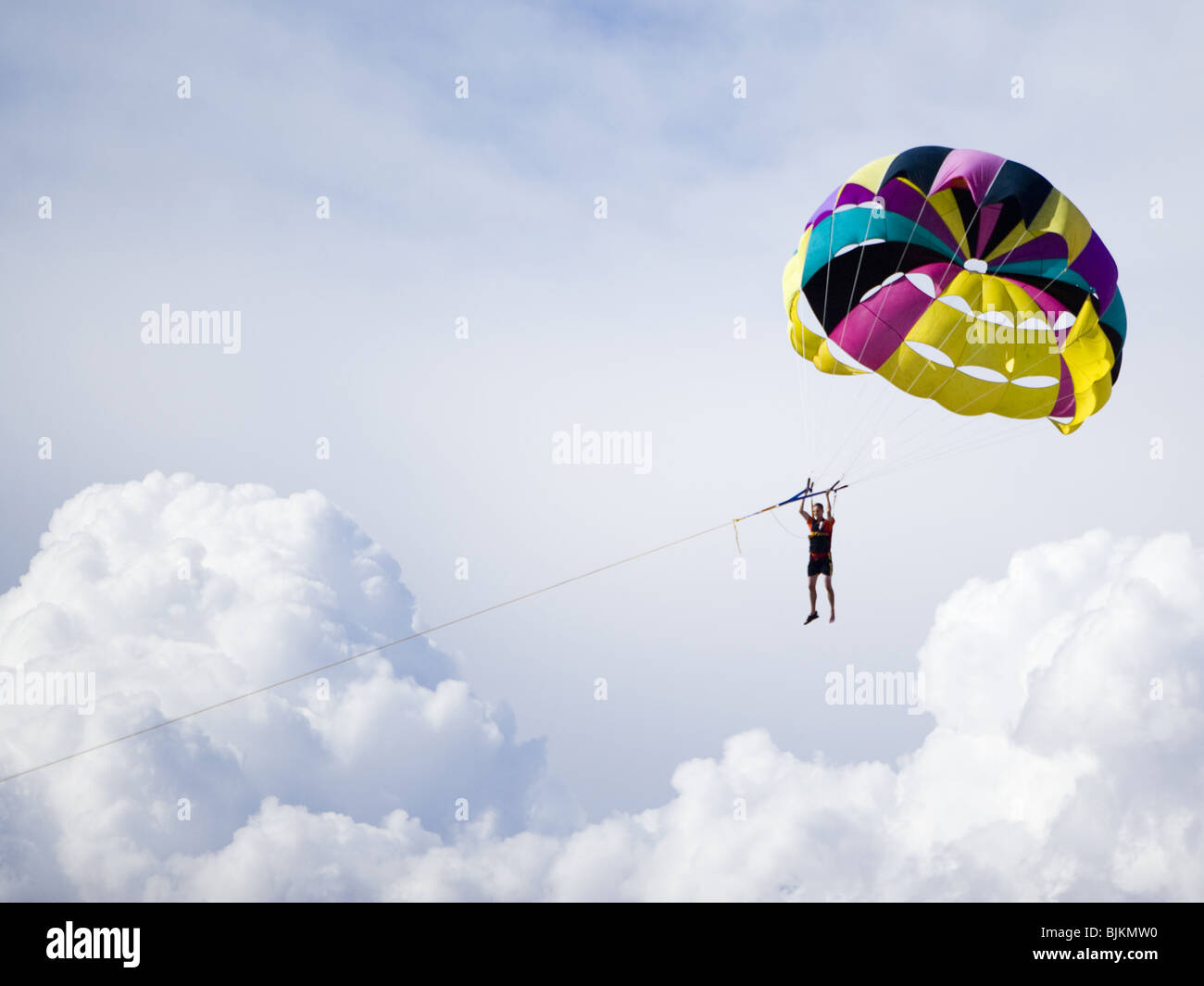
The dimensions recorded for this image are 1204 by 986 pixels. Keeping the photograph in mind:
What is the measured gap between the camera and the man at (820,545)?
1947cm

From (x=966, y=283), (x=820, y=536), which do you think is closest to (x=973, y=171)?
(x=966, y=283)

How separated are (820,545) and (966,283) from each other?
6.15 meters

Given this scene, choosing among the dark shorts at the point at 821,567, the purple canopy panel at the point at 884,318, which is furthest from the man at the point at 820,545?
the purple canopy panel at the point at 884,318

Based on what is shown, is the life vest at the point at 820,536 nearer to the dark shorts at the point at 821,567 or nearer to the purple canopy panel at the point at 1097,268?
the dark shorts at the point at 821,567

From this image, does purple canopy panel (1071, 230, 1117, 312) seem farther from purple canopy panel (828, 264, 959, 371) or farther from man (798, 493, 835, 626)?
man (798, 493, 835, 626)

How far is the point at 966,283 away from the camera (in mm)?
21625

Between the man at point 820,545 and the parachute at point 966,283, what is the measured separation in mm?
4324

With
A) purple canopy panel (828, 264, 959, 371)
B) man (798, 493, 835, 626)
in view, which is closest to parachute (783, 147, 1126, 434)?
purple canopy panel (828, 264, 959, 371)

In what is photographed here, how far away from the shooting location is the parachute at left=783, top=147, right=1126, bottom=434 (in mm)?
20281

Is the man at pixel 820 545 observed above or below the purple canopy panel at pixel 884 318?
below

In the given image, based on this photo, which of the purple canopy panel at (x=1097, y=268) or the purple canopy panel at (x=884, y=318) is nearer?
the purple canopy panel at (x=1097, y=268)
